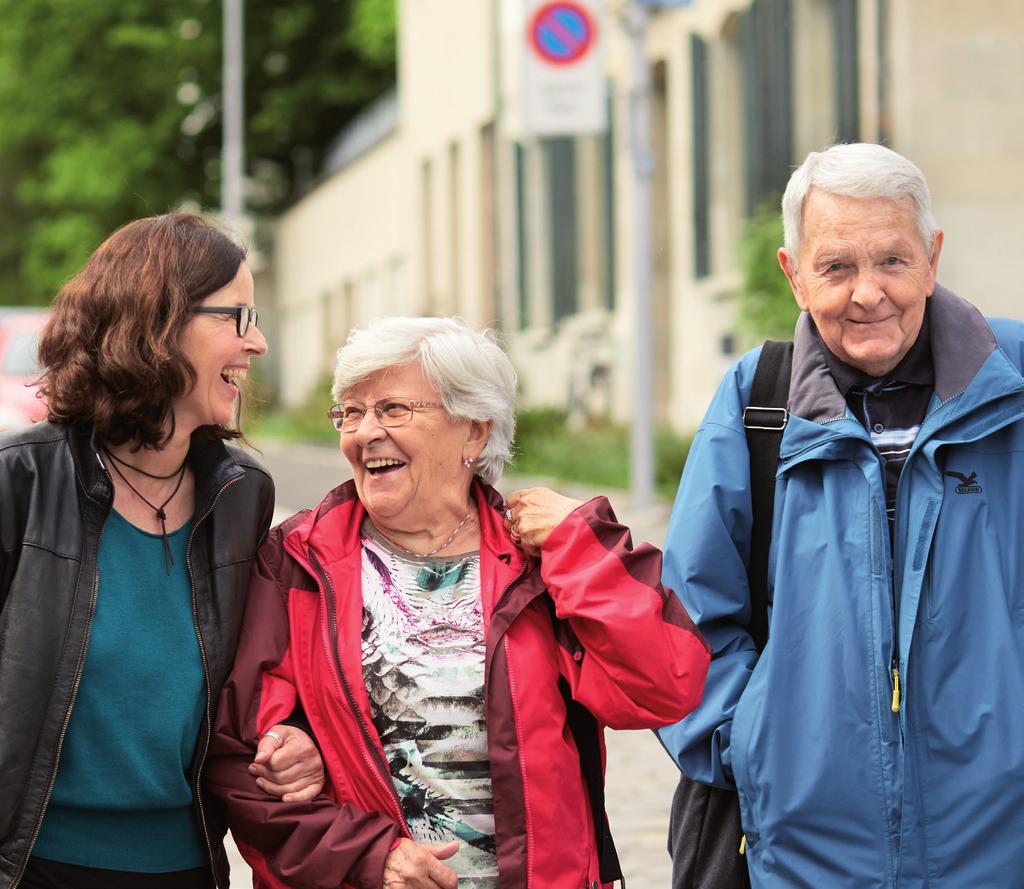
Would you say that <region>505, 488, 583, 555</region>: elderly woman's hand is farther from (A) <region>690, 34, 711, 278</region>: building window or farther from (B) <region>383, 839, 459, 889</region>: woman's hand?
(A) <region>690, 34, 711, 278</region>: building window

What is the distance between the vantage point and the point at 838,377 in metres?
3.46

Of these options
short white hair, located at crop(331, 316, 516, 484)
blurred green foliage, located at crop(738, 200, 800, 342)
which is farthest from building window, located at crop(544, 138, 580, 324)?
short white hair, located at crop(331, 316, 516, 484)

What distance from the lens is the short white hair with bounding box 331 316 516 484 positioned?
10.9ft

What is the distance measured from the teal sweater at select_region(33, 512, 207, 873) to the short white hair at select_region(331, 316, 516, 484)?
493 millimetres

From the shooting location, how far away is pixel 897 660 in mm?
3232

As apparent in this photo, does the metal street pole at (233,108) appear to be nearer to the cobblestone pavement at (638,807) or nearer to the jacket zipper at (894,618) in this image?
the cobblestone pavement at (638,807)

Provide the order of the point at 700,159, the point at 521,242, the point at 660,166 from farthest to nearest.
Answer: the point at 521,242 → the point at 660,166 → the point at 700,159

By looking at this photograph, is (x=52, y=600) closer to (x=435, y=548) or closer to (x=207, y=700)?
Answer: (x=207, y=700)

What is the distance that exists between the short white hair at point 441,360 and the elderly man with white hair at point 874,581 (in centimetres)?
44

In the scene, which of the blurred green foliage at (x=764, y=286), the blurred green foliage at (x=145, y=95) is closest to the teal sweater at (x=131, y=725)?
the blurred green foliage at (x=764, y=286)

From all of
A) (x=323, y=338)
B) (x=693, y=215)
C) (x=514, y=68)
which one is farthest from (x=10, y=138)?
(x=693, y=215)

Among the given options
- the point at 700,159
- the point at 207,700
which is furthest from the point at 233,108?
the point at 207,700

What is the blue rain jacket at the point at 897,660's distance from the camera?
320cm

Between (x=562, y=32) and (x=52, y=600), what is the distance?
14070 mm
